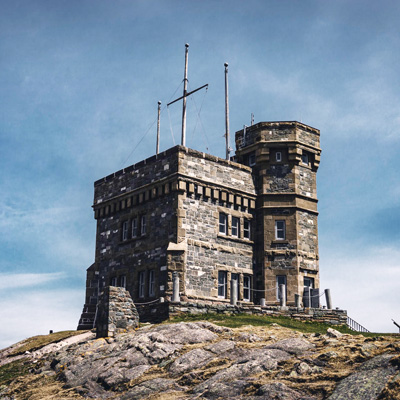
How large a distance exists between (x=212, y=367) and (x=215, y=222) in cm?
1750

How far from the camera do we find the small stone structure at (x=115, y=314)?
2459 centimetres

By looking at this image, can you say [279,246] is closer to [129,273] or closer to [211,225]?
[211,225]

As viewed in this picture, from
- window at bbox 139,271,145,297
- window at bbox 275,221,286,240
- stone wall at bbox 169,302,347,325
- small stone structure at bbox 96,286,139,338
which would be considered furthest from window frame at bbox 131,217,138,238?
small stone structure at bbox 96,286,139,338

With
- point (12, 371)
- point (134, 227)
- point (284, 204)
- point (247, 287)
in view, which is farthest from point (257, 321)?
point (134, 227)

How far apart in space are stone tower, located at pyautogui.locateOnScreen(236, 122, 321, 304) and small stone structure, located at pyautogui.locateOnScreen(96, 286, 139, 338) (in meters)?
11.9

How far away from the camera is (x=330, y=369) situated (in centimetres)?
1541

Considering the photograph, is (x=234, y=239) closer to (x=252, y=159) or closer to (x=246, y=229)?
(x=246, y=229)

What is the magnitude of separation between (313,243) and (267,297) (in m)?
4.69

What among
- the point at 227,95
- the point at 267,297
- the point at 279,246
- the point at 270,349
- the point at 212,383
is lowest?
the point at 212,383

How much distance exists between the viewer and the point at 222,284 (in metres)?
34.0

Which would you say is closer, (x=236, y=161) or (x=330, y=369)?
(x=330, y=369)

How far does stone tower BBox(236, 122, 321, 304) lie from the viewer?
1404 inches

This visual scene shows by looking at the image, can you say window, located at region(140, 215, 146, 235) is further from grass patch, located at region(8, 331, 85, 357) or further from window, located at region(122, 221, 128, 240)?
grass patch, located at region(8, 331, 85, 357)

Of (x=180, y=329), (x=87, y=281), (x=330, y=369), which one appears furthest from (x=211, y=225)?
(x=330, y=369)
